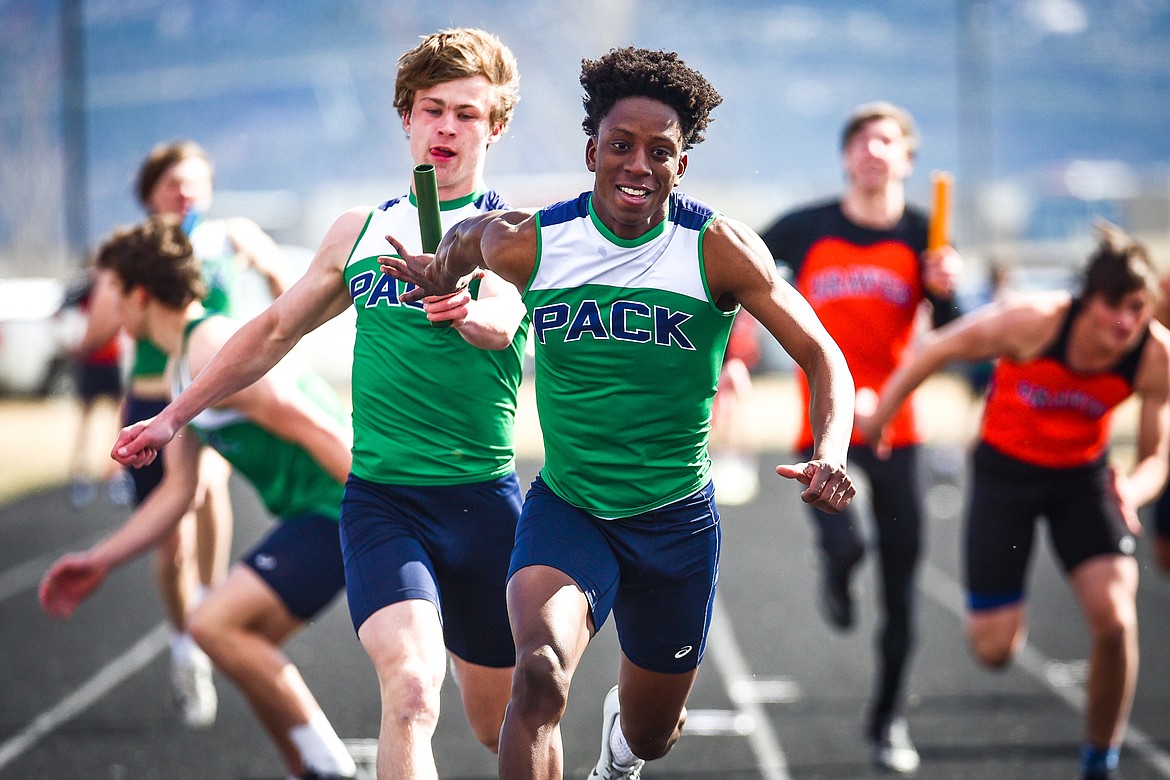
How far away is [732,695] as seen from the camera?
717 cm

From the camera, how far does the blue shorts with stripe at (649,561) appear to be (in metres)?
3.20

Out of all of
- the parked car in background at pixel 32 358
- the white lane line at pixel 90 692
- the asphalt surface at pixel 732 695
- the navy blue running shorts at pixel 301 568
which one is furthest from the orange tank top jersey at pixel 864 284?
the parked car in background at pixel 32 358

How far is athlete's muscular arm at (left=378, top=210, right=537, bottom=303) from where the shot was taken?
3.05 meters

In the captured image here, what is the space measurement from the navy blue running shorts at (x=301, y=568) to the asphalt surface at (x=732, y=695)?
1752 mm

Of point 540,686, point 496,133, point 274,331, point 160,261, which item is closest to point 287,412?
point 160,261

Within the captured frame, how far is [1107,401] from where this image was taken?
5207mm

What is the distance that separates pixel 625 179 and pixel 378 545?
1140mm

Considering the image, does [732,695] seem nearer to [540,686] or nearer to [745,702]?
[745,702]

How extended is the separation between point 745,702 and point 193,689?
109 inches

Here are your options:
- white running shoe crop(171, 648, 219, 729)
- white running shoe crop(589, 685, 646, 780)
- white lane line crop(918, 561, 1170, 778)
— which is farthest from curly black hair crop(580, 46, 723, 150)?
white lane line crop(918, 561, 1170, 778)

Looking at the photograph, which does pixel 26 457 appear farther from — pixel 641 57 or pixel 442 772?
pixel 641 57

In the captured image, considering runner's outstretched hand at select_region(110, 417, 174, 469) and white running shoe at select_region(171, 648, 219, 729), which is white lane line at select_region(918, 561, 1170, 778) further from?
runner's outstretched hand at select_region(110, 417, 174, 469)

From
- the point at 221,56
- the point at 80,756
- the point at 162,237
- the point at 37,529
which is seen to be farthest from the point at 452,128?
the point at 221,56

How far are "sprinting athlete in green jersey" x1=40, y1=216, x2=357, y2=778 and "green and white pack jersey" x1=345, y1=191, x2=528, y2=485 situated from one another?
0.78m
